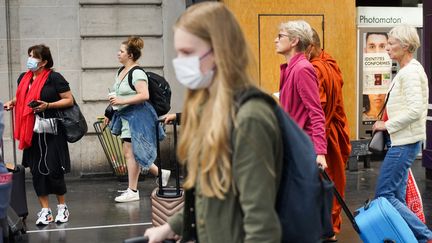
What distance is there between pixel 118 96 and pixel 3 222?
11.8 ft

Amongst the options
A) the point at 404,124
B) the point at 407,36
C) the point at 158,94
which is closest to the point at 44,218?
the point at 158,94

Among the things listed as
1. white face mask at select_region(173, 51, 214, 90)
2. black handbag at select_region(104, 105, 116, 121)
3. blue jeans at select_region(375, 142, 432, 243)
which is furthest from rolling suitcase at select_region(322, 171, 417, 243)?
black handbag at select_region(104, 105, 116, 121)

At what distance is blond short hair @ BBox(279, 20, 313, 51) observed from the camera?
18.1ft

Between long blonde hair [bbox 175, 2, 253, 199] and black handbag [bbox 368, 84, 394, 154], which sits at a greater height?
long blonde hair [bbox 175, 2, 253, 199]

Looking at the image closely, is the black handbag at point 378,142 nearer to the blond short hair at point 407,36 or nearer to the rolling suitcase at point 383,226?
the rolling suitcase at point 383,226

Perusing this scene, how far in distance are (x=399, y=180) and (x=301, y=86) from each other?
1052 mm

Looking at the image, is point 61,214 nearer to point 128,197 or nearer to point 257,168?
point 128,197

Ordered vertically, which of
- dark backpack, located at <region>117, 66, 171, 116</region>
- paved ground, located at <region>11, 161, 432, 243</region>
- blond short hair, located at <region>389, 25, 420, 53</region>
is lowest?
paved ground, located at <region>11, 161, 432, 243</region>

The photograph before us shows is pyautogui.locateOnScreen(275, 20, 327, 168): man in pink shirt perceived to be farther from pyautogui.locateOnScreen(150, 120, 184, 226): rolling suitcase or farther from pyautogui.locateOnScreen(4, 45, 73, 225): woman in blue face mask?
pyautogui.locateOnScreen(4, 45, 73, 225): woman in blue face mask

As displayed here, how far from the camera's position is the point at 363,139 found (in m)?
11.1

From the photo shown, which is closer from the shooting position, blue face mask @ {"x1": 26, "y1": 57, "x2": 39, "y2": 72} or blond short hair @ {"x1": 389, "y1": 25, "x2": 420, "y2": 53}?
blond short hair @ {"x1": 389, "y1": 25, "x2": 420, "y2": 53}

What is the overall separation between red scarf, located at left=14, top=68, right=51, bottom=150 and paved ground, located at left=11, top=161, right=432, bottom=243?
91 centimetres

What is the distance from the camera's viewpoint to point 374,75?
11.4 meters

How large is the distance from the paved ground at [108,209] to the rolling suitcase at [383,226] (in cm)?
116
